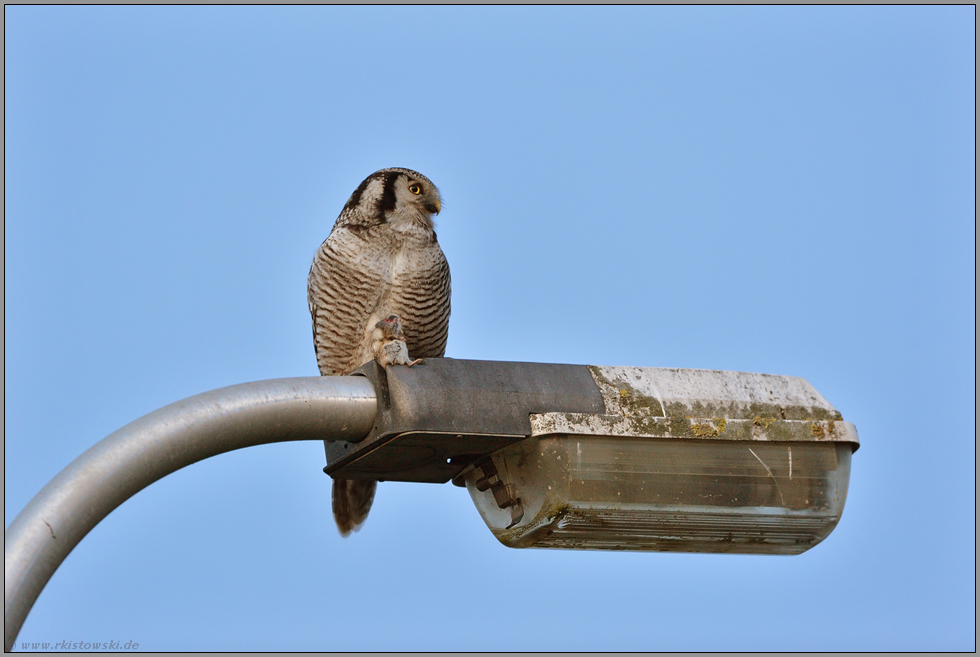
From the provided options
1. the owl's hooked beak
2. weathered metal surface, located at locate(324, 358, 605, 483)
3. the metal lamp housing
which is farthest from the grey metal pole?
the owl's hooked beak

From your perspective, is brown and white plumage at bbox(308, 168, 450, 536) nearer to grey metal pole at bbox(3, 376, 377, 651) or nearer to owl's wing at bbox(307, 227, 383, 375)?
owl's wing at bbox(307, 227, 383, 375)

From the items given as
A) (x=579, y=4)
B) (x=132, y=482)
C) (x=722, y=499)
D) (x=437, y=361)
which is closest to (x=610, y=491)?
(x=722, y=499)

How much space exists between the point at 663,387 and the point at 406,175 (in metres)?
2.96

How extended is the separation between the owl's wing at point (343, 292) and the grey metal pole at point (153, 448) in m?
2.55

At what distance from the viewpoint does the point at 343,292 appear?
643 centimetres

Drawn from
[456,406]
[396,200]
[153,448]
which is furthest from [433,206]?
[153,448]

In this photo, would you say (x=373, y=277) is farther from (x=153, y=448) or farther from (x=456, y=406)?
(x=153, y=448)

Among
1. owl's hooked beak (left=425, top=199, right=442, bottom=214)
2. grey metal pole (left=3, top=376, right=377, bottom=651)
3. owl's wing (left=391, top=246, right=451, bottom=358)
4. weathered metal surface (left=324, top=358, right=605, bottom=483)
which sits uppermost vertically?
owl's hooked beak (left=425, top=199, right=442, bottom=214)

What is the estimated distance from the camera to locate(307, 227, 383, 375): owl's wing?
6.39 m

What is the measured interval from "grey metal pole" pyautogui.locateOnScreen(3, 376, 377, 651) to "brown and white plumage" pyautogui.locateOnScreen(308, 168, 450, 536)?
8.43 feet

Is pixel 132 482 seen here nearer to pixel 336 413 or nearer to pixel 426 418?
pixel 336 413

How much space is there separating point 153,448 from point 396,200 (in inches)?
146

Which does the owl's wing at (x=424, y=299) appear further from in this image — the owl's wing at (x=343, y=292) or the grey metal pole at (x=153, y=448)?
the grey metal pole at (x=153, y=448)

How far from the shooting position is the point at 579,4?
673 centimetres
